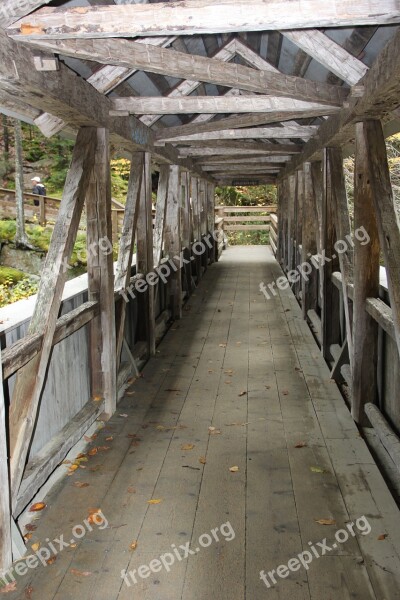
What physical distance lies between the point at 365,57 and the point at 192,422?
10.5ft

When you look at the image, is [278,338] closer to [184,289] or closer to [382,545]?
[184,289]

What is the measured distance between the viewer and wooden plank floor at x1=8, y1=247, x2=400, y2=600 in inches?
115

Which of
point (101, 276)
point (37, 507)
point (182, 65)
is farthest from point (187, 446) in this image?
point (182, 65)

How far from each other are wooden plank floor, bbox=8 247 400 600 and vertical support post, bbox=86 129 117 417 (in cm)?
39

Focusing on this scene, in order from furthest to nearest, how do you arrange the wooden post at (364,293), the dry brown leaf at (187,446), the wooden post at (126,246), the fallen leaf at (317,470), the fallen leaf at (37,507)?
the wooden post at (126,246), the wooden post at (364,293), the dry brown leaf at (187,446), the fallen leaf at (317,470), the fallen leaf at (37,507)

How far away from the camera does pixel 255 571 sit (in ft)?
9.82

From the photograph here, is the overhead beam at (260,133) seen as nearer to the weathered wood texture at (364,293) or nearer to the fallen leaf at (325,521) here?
the weathered wood texture at (364,293)

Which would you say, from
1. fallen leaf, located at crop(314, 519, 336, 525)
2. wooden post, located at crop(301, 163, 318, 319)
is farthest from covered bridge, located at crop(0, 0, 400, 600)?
wooden post, located at crop(301, 163, 318, 319)

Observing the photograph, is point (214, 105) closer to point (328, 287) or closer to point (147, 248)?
point (147, 248)

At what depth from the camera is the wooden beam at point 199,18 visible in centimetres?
278

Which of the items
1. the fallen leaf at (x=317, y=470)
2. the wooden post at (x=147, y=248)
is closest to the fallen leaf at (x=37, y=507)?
the fallen leaf at (x=317, y=470)

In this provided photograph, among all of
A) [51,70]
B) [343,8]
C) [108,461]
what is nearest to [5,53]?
[51,70]

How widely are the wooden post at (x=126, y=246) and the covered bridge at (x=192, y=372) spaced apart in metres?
0.02

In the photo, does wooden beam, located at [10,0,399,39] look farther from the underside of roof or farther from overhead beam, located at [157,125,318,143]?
overhead beam, located at [157,125,318,143]
